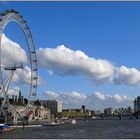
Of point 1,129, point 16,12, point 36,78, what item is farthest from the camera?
point 36,78

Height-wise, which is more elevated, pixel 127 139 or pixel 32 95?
pixel 32 95

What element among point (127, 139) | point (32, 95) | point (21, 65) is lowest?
point (127, 139)

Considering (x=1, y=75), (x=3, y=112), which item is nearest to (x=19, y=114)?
(x=3, y=112)

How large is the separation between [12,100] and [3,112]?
217 ft

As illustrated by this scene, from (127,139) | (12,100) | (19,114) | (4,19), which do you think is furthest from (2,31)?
(12,100)

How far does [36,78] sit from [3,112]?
16417 millimetres

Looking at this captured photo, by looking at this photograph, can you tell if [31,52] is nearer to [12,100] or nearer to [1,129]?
[1,129]

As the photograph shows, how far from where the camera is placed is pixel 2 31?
87250mm

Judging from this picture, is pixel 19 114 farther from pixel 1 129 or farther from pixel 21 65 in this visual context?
pixel 1 129

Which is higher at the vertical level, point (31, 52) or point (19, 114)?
point (31, 52)

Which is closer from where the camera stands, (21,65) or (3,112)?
(21,65)

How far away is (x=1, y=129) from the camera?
8369 cm

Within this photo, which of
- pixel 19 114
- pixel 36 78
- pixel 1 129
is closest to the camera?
pixel 1 129

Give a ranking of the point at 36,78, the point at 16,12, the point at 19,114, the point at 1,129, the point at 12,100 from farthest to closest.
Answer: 1. the point at 12,100
2. the point at 19,114
3. the point at 36,78
4. the point at 16,12
5. the point at 1,129
